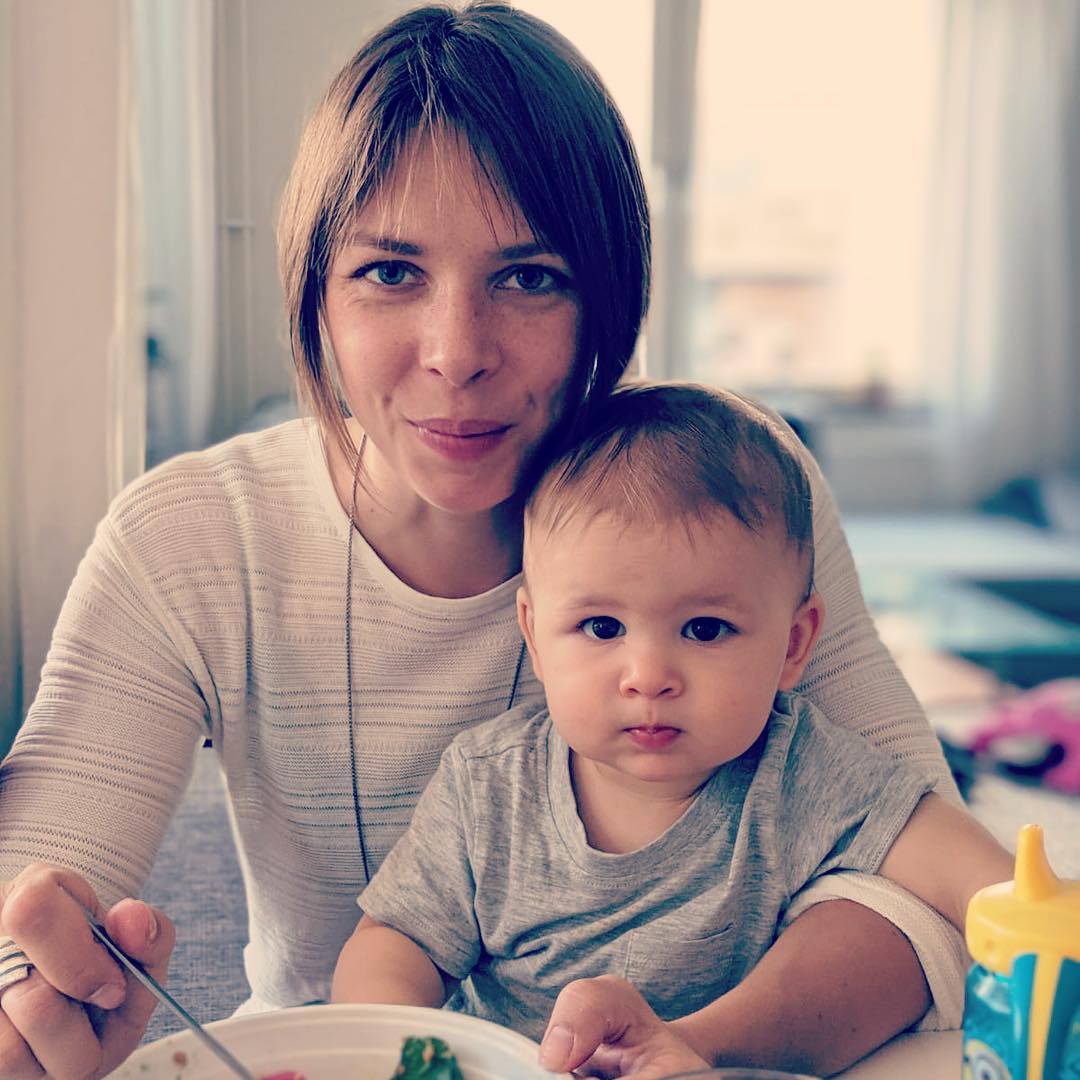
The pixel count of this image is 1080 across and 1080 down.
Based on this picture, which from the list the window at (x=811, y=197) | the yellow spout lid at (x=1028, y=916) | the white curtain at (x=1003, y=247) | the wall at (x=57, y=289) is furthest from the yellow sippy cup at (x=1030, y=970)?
the white curtain at (x=1003, y=247)

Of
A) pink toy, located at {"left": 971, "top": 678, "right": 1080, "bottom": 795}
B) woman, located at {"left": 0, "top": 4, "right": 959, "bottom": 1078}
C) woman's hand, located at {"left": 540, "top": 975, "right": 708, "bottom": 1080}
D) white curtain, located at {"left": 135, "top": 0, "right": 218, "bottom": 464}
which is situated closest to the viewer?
woman's hand, located at {"left": 540, "top": 975, "right": 708, "bottom": 1080}

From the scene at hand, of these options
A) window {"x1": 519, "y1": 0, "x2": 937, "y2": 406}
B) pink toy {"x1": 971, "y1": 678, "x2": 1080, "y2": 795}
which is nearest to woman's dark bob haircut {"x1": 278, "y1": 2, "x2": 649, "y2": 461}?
pink toy {"x1": 971, "y1": 678, "x2": 1080, "y2": 795}

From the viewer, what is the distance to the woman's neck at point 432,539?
108 centimetres

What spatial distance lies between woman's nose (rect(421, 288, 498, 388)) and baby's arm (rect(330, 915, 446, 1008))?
358 mm

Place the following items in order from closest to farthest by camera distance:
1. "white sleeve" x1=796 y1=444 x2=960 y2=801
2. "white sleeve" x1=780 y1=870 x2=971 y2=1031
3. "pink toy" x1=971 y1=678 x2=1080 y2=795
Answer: "white sleeve" x1=780 y1=870 x2=971 y2=1031
"white sleeve" x1=796 y1=444 x2=960 y2=801
"pink toy" x1=971 y1=678 x2=1080 y2=795

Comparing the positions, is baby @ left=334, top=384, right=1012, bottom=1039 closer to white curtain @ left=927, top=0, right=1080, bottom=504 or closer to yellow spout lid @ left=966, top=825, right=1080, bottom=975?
yellow spout lid @ left=966, top=825, right=1080, bottom=975

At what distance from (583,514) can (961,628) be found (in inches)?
112

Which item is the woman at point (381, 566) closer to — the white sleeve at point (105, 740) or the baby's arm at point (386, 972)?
the white sleeve at point (105, 740)

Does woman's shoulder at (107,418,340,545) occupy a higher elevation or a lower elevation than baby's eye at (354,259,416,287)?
lower

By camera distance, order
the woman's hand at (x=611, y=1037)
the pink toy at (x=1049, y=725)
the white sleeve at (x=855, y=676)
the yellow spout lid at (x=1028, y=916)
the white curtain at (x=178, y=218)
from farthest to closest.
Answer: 1. the pink toy at (x=1049, y=725)
2. the white curtain at (x=178, y=218)
3. the white sleeve at (x=855, y=676)
4. the woman's hand at (x=611, y=1037)
5. the yellow spout lid at (x=1028, y=916)

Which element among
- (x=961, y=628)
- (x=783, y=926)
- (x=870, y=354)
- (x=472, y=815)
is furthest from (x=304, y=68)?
(x=870, y=354)

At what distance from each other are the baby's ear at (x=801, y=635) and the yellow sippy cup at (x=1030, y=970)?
0.39 metres

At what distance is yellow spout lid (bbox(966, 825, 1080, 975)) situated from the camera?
0.48 m

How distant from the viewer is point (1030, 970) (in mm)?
480
